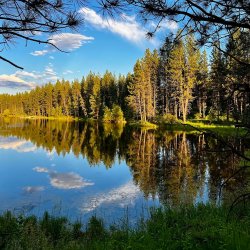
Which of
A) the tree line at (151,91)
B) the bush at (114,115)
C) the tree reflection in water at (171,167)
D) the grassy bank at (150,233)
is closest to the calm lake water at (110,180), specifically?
the tree reflection in water at (171,167)

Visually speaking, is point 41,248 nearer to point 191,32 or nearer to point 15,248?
point 15,248

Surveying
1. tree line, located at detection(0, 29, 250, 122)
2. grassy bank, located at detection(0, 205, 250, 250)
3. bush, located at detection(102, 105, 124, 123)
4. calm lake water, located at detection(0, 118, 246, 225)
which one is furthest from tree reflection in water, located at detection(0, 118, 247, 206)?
bush, located at detection(102, 105, 124, 123)

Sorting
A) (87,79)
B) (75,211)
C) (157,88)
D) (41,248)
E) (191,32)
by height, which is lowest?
(75,211)

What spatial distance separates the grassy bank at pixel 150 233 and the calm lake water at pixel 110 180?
1.63 m

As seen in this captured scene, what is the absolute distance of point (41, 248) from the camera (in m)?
6.69

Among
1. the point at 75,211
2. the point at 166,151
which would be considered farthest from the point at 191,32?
the point at 166,151

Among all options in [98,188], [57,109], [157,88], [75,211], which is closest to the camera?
[75,211]

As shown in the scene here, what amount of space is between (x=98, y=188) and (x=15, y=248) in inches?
387

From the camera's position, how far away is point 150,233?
276 inches

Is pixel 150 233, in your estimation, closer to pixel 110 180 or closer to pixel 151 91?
pixel 110 180

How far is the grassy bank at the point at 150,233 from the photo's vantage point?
5.76 metres

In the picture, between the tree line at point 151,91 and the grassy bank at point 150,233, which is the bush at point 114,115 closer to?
the tree line at point 151,91

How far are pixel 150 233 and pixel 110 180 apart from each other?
10625 mm

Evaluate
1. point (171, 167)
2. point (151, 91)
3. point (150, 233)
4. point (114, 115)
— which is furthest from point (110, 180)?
point (114, 115)
